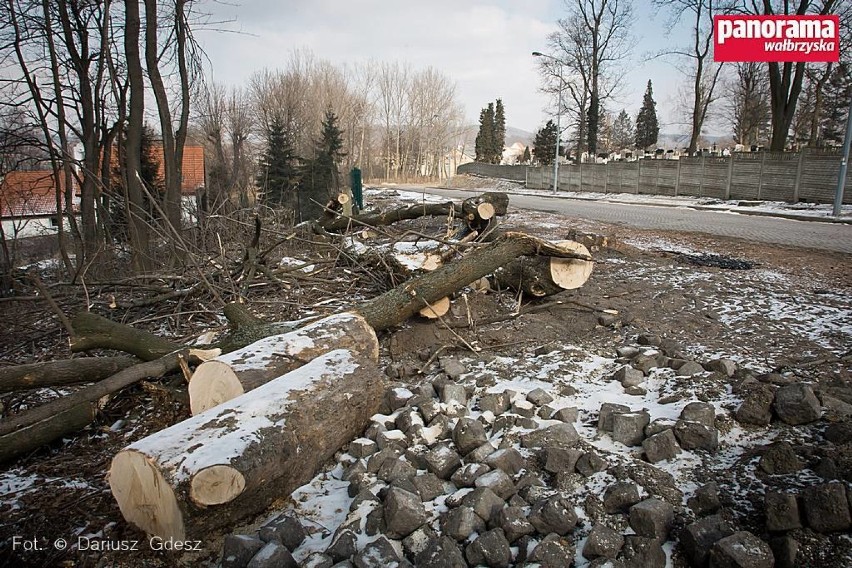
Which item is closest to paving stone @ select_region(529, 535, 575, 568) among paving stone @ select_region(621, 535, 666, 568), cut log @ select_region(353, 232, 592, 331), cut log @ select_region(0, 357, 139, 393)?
paving stone @ select_region(621, 535, 666, 568)

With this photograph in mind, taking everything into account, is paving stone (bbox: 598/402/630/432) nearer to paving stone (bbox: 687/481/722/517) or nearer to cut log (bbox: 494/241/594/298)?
paving stone (bbox: 687/481/722/517)

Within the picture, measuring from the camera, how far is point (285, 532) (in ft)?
7.48

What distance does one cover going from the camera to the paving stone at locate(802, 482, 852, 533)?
1867mm

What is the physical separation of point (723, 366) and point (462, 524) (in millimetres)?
2254

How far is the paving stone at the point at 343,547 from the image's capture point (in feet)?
7.09

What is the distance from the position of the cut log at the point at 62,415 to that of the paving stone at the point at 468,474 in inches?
79.1

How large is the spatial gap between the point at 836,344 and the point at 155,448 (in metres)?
4.64

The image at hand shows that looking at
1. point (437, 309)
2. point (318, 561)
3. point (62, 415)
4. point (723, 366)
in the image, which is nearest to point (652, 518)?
point (318, 561)

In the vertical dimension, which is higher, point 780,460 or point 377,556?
point 780,460

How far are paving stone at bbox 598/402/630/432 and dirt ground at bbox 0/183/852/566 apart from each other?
52 cm

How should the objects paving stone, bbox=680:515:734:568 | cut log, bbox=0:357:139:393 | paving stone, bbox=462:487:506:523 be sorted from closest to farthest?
paving stone, bbox=680:515:734:568
paving stone, bbox=462:487:506:523
cut log, bbox=0:357:139:393

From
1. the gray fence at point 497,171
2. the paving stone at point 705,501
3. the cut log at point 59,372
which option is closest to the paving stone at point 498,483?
the paving stone at point 705,501

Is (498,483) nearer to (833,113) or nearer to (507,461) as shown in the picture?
(507,461)

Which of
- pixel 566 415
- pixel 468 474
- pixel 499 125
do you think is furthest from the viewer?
pixel 499 125
